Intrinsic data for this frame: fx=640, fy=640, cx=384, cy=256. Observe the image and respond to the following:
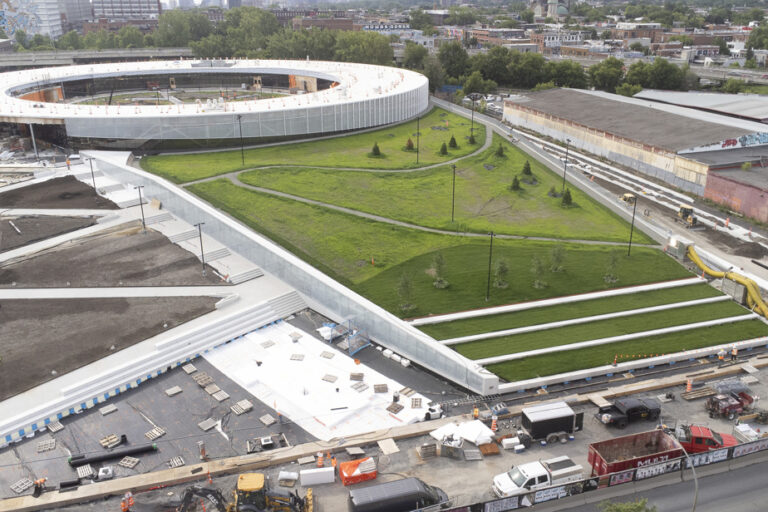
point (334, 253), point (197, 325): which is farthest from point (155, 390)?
point (334, 253)

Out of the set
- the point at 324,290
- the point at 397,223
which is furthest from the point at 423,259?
the point at 324,290

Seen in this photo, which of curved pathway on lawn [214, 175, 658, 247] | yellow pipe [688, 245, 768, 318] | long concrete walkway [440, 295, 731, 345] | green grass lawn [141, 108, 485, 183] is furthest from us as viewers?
green grass lawn [141, 108, 485, 183]

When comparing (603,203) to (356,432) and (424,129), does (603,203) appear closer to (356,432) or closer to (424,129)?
(424,129)

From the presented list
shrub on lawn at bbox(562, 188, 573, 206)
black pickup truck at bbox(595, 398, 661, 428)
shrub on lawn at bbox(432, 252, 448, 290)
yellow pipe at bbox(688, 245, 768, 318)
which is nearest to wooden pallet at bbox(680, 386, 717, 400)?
black pickup truck at bbox(595, 398, 661, 428)

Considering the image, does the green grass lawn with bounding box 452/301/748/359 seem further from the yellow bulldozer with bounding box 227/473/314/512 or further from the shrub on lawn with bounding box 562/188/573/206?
the shrub on lawn with bounding box 562/188/573/206

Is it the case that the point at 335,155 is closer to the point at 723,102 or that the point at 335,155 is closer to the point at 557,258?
the point at 557,258

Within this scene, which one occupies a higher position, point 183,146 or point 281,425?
point 183,146

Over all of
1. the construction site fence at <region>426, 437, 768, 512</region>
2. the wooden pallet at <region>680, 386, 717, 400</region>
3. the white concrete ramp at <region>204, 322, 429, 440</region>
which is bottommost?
the white concrete ramp at <region>204, 322, 429, 440</region>
